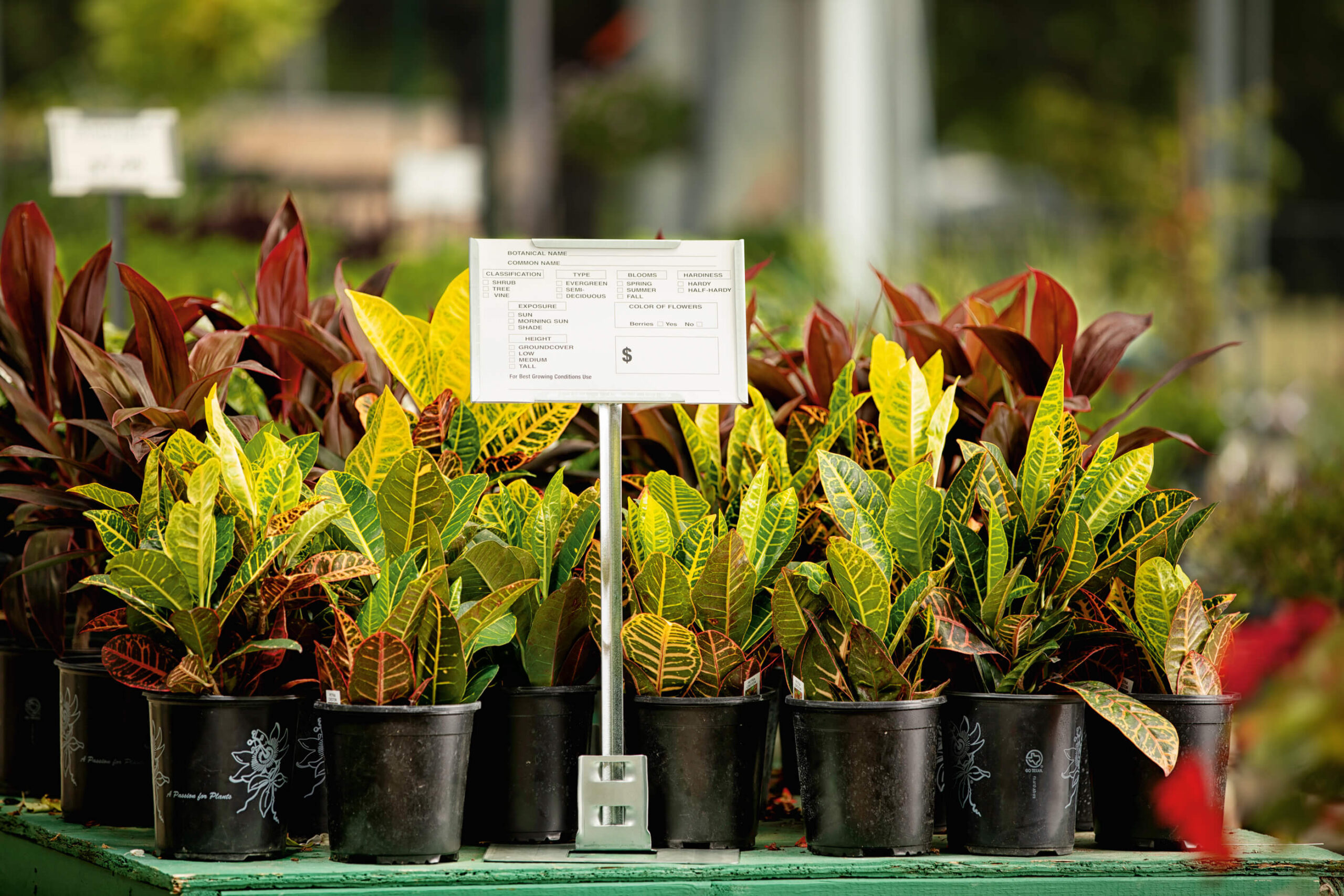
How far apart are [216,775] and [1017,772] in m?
0.92

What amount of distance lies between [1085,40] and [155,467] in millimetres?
14089

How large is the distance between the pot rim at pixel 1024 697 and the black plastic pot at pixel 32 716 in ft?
4.18

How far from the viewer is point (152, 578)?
1.57m

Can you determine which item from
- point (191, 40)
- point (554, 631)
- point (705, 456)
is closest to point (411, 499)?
point (554, 631)

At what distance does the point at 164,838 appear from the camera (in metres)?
1.60

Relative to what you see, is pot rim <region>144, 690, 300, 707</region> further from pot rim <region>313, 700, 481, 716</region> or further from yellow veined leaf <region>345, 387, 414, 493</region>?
yellow veined leaf <region>345, 387, 414, 493</region>

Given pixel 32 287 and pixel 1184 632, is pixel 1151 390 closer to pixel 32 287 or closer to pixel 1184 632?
pixel 1184 632

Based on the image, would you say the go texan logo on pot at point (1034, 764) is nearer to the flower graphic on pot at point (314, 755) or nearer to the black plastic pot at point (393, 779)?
the black plastic pot at point (393, 779)

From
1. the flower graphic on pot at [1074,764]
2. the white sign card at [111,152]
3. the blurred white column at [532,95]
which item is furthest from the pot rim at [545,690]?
the blurred white column at [532,95]

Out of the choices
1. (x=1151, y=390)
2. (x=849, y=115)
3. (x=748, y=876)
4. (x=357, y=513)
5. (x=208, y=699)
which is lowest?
(x=748, y=876)

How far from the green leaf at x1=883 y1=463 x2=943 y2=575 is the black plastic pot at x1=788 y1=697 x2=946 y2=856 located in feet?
0.64

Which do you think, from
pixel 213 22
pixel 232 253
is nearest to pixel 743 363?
pixel 232 253

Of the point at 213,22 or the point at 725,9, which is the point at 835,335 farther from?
the point at 725,9

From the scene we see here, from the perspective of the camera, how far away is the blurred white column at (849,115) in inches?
371
